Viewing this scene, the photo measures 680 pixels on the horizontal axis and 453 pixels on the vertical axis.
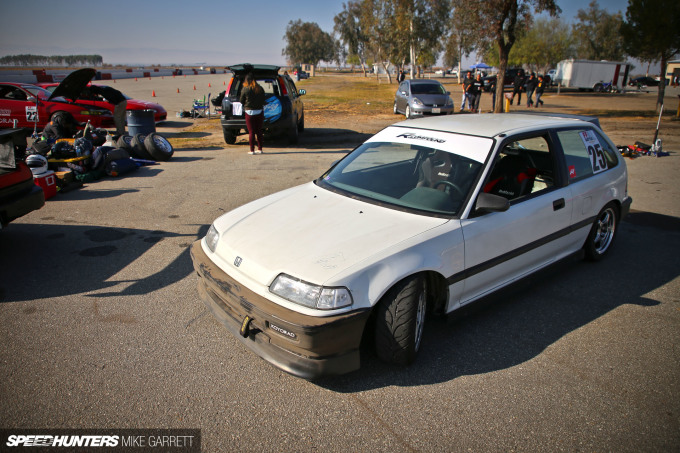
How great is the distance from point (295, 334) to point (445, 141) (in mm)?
2207

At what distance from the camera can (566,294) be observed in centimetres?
417

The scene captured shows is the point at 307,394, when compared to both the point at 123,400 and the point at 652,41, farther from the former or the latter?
the point at 652,41

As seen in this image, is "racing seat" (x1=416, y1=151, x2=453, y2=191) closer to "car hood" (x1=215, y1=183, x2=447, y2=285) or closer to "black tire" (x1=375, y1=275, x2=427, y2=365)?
"car hood" (x1=215, y1=183, x2=447, y2=285)

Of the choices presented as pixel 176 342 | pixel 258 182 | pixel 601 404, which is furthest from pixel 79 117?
pixel 601 404

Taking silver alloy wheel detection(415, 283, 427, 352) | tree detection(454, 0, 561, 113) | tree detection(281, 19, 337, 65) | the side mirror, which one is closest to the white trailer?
tree detection(454, 0, 561, 113)

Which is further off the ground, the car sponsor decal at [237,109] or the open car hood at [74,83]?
the open car hood at [74,83]

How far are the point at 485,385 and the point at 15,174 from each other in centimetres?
513

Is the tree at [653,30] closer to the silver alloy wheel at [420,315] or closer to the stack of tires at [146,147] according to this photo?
the stack of tires at [146,147]

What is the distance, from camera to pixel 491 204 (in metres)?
3.25

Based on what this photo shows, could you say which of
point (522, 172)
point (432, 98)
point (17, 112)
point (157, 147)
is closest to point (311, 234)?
point (522, 172)

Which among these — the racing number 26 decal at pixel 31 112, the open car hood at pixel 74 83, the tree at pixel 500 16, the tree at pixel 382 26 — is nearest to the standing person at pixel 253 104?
the open car hood at pixel 74 83

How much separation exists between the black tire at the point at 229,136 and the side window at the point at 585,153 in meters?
9.10

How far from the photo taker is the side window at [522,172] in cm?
398

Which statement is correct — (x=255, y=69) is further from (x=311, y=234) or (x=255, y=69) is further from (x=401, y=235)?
(x=401, y=235)
